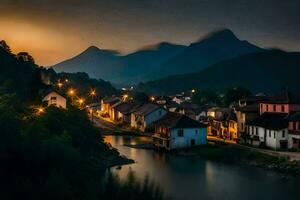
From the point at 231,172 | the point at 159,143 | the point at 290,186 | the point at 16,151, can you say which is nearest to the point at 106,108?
the point at 159,143

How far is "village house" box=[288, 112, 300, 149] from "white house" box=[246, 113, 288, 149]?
0.49 metres

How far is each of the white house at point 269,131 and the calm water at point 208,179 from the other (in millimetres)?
7616

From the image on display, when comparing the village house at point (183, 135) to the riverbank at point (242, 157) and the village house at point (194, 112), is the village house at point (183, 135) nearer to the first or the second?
the riverbank at point (242, 157)

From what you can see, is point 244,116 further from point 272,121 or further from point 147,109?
point 147,109

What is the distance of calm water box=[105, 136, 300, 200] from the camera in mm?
38062

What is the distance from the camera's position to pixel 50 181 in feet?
58.0

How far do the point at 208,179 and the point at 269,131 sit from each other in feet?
47.9

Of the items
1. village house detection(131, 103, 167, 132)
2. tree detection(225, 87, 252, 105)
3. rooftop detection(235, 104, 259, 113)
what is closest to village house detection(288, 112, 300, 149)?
rooftop detection(235, 104, 259, 113)

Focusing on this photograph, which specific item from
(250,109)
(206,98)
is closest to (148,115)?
(250,109)

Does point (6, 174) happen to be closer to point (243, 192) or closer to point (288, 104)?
point (243, 192)

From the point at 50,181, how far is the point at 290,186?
28.2m

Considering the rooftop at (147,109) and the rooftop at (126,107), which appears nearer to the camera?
the rooftop at (147,109)

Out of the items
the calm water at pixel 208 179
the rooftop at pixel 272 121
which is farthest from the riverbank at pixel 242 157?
the rooftop at pixel 272 121

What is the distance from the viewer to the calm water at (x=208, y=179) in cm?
3806
